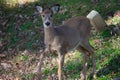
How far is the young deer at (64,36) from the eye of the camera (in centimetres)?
911

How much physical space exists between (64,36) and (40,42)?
9.47 ft

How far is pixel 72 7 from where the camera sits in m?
14.2

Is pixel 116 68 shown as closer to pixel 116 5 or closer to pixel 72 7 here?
pixel 116 5

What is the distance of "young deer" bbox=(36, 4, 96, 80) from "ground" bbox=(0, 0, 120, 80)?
590 millimetres

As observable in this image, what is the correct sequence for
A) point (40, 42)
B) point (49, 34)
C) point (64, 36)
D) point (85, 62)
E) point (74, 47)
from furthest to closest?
1. point (40, 42)
2. point (85, 62)
3. point (74, 47)
4. point (64, 36)
5. point (49, 34)

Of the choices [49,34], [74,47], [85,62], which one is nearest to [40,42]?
[85,62]

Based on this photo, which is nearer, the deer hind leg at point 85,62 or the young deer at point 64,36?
the young deer at point 64,36

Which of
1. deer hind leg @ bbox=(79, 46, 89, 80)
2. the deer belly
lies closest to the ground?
deer hind leg @ bbox=(79, 46, 89, 80)

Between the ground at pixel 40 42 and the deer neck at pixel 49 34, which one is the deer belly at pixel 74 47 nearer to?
the deer neck at pixel 49 34

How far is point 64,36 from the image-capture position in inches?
375

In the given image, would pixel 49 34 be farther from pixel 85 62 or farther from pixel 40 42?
pixel 40 42

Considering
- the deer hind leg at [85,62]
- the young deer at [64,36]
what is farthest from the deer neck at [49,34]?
the deer hind leg at [85,62]

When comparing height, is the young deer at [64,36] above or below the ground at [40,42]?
above

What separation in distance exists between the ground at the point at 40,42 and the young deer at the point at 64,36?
590 mm
